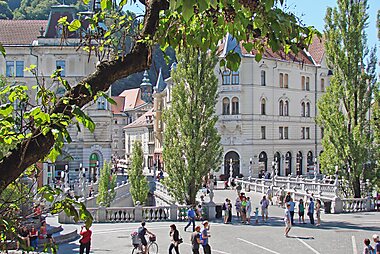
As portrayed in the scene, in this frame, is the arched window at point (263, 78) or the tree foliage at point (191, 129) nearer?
the tree foliage at point (191, 129)

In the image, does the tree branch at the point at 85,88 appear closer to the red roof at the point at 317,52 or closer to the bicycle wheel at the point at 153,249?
the bicycle wheel at the point at 153,249

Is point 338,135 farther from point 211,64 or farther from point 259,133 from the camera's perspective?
point 259,133

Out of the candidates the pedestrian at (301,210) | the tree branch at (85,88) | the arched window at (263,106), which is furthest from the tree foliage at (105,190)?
the tree branch at (85,88)

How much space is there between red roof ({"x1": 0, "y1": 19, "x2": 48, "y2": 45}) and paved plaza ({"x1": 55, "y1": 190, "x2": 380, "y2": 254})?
1312 inches

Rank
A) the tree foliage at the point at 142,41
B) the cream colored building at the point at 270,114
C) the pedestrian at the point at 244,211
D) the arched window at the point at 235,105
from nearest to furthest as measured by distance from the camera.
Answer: the tree foliage at the point at 142,41 < the pedestrian at the point at 244,211 < the cream colored building at the point at 270,114 < the arched window at the point at 235,105

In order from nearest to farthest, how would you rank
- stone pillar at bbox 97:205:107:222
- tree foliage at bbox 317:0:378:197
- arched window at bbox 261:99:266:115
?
stone pillar at bbox 97:205:107:222 → tree foliage at bbox 317:0:378:197 → arched window at bbox 261:99:266:115

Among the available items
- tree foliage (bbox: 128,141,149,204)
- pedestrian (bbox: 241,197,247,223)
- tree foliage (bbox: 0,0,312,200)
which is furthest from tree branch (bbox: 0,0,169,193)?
tree foliage (bbox: 128,141,149,204)

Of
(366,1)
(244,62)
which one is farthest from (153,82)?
(366,1)

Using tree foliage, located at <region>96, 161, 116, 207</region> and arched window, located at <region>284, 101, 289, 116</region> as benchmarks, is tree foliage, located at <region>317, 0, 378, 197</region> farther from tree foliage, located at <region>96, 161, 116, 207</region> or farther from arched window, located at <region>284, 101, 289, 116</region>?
arched window, located at <region>284, 101, 289, 116</region>

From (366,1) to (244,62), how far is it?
85.7ft

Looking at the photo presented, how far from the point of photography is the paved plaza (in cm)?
2083

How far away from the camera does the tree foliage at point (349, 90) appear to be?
34.4m

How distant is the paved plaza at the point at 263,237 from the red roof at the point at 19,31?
109 ft

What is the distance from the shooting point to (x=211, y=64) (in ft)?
97.6
